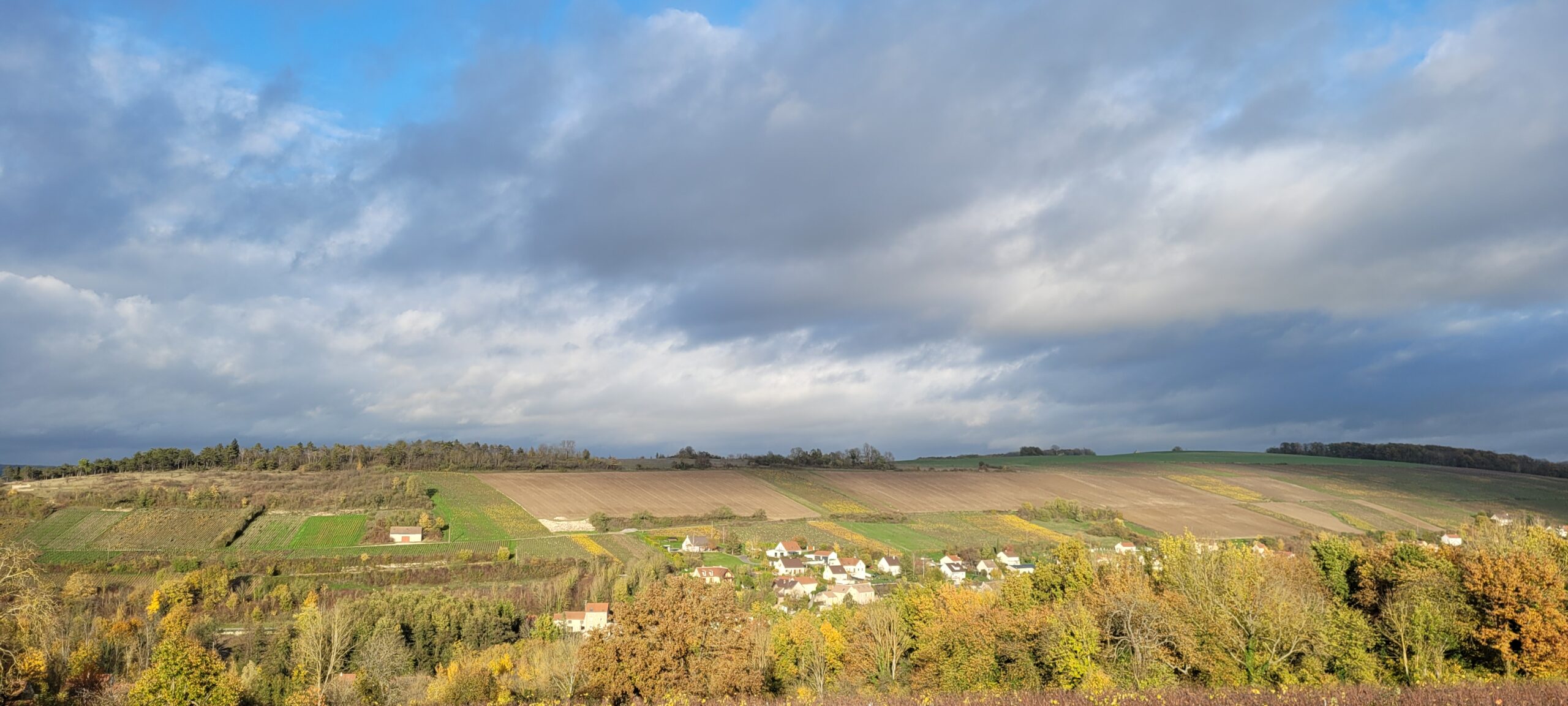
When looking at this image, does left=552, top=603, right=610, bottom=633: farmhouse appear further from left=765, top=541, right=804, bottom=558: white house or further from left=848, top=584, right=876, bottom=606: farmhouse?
left=765, top=541, right=804, bottom=558: white house

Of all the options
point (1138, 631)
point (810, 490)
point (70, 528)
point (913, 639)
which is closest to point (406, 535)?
point (70, 528)

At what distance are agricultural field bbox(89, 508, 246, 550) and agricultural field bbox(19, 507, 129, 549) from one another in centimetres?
84

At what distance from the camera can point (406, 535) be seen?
10319 cm

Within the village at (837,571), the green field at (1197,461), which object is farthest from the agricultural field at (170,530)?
the green field at (1197,461)

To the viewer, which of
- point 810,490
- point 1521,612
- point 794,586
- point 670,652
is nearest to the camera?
point 670,652

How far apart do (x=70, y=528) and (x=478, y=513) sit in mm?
47682

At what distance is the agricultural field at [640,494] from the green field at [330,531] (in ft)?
73.9

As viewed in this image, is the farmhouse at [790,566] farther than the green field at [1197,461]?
No

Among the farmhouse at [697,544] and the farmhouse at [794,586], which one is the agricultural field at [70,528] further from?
the farmhouse at [794,586]

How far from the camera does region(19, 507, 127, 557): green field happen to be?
302 feet

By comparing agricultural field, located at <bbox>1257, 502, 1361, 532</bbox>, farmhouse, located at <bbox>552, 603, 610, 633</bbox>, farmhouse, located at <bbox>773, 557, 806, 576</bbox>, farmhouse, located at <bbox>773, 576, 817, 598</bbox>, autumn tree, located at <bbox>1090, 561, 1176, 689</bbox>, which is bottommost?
farmhouse, located at <bbox>552, 603, 610, 633</bbox>

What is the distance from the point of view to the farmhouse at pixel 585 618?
79188 mm

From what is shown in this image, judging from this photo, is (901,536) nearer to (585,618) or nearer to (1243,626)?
(585,618)

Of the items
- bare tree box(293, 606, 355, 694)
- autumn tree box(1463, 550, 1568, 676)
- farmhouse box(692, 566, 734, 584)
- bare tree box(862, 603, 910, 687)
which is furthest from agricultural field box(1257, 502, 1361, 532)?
bare tree box(293, 606, 355, 694)
